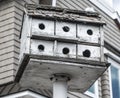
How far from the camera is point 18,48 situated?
896 centimetres

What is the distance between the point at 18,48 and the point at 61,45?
2697 millimetres

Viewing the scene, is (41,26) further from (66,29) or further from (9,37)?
(9,37)

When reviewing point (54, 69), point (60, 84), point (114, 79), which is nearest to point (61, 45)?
point (54, 69)

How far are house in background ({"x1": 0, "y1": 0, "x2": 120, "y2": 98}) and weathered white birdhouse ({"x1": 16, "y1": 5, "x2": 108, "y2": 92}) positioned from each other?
0.96m

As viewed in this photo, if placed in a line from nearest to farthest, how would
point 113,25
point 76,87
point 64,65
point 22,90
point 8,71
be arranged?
1. point 64,65
2. point 76,87
3. point 22,90
4. point 8,71
5. point 113,25

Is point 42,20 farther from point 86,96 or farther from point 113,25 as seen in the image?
point 113,25

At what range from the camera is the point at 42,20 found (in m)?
6.52

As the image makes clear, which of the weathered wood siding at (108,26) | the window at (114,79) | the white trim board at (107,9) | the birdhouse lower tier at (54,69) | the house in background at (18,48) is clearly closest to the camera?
the birdhouse lower tier at (54,69)

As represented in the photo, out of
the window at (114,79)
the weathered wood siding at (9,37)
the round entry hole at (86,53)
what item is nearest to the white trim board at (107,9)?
the window at (114,79)

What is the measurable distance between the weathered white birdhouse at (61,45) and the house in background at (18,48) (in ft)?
3.14

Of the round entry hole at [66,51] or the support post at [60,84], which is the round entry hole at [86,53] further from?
the support post at [60,84]

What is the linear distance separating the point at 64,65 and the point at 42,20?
779 mm

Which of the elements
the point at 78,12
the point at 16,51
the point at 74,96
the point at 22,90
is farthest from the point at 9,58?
the point at 78,12

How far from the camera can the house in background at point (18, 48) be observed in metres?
8.52
